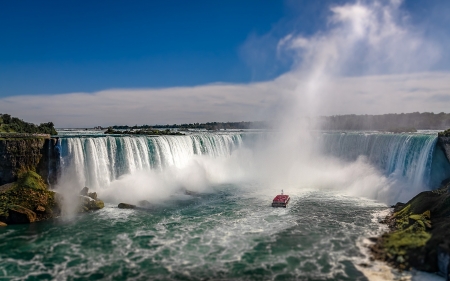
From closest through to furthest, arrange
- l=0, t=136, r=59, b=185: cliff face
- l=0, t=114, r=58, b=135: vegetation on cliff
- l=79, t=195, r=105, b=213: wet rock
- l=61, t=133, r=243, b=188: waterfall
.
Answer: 1. l=79, t=195, r=105, b=213: wet rock
2. l=0, t=136, r=59, b=185: cliff face
3. l=61, t=133, r=243, b=188: waterfall
4. l=0, t=114, r=58, b=135: vegetation on cliff

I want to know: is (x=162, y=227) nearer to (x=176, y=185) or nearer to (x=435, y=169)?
(x=176, y=185)

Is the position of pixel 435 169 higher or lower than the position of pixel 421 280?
higher

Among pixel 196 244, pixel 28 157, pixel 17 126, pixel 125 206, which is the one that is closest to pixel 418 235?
pixel 196 244

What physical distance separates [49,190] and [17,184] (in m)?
2.27

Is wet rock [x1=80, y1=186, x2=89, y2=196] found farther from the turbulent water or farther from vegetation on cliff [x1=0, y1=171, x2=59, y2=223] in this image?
vegetation on cliff [x1=0, y1=171, x2=59, y2=223]

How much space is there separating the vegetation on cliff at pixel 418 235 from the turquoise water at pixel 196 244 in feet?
4.46

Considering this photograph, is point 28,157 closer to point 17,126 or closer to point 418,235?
point 17,126

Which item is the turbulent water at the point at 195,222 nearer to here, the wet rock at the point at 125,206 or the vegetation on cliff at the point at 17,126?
the wet rock at the point at 125,206

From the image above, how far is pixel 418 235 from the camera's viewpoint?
1717 cm

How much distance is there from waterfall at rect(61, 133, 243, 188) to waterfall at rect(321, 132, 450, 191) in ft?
64.9

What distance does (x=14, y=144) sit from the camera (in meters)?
26.0

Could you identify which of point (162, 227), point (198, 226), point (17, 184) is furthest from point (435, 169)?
point (17, 184)

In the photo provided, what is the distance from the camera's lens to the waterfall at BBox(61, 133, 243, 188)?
93.6ft

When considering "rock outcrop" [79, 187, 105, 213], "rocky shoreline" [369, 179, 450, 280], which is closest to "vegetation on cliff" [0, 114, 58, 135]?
"rock outcrop" [79, 187, 105, 213]
